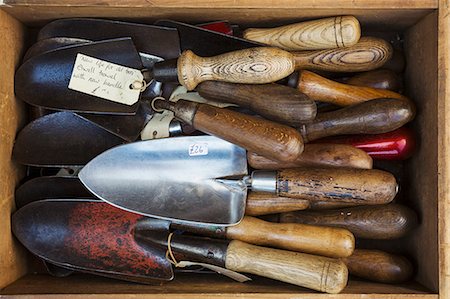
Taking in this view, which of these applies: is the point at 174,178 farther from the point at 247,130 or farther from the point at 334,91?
the point at 334,91

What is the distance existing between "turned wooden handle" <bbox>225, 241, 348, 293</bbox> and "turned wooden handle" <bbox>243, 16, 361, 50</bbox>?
371 mm

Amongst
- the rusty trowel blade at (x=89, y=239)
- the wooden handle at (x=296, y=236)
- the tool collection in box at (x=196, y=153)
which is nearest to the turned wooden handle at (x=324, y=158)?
the tool collection in box at (x=196, y=153)

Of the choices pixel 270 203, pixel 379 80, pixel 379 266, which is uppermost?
pixel 379 80

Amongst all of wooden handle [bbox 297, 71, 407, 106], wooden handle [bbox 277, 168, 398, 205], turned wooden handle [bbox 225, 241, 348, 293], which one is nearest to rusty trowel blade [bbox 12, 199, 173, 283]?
turned wooden handle [bbox 225, 241, 348, 293]

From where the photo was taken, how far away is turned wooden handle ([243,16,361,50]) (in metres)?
1.00

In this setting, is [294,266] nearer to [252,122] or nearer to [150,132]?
[252,122]

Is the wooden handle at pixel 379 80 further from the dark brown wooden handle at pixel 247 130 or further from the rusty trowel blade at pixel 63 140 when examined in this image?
the rusty trowel blade at pixel 63 140

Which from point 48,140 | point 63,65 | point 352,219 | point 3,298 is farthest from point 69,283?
point 352,219

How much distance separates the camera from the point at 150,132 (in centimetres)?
106

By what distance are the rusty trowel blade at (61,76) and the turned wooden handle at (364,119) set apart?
33 cm

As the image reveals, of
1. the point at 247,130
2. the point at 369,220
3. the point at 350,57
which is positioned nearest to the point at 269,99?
the point at 247,130

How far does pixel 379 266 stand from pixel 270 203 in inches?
8.9

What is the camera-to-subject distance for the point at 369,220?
1.03 m

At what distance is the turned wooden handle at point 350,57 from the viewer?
1036 mm
